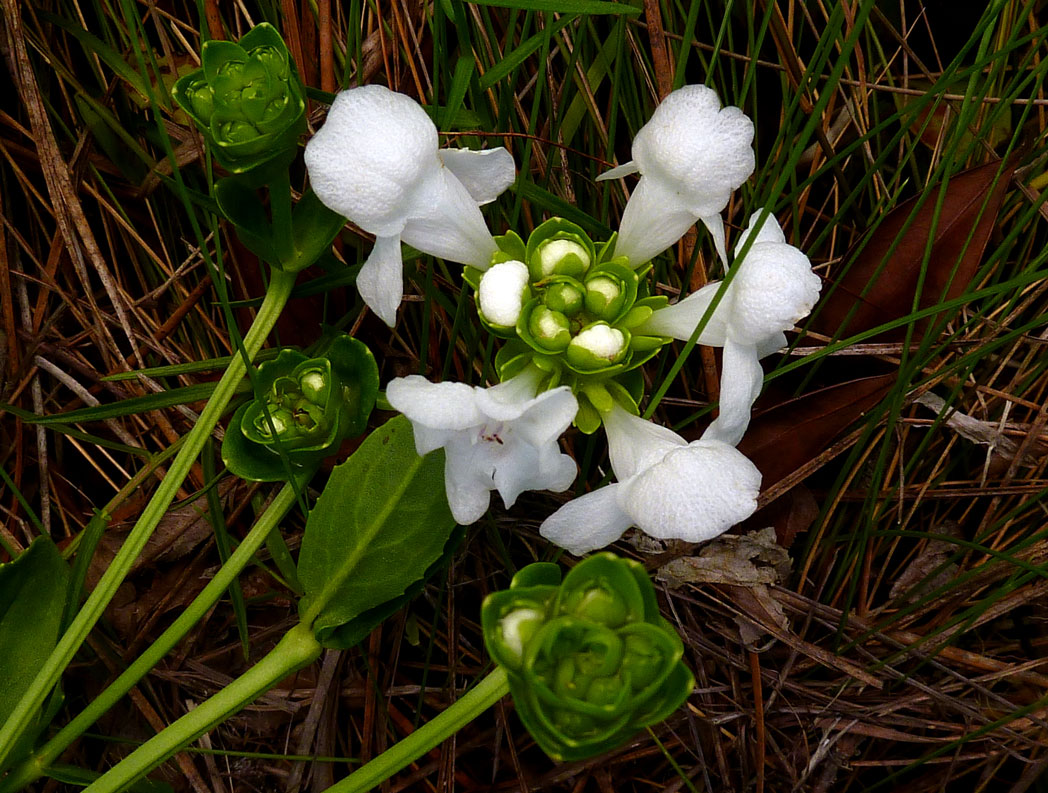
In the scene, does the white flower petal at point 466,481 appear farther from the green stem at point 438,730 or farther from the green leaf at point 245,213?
the green leaf at point 245,213

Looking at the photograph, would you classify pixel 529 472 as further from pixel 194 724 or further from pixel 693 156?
pixel 194 724

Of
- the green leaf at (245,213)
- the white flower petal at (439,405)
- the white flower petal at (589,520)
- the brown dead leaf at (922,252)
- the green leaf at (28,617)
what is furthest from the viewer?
the brown dead leaf at (922,252)

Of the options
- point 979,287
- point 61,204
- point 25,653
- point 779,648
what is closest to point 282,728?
point 25,653

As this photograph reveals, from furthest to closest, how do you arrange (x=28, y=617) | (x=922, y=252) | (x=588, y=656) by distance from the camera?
(x=922, y=252) < (x=28, y=617) < (x=588, y=656)

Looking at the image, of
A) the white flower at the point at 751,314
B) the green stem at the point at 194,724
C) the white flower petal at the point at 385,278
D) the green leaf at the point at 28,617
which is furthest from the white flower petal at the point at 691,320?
the green leaf at the point at 28,617

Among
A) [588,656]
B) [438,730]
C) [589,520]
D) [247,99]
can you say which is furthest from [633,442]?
[247,99]
